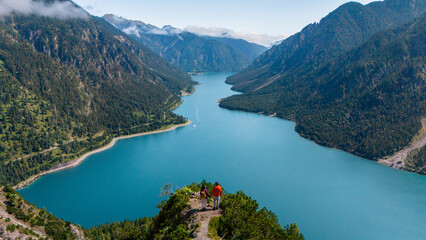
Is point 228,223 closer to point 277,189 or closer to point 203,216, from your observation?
point 203,216

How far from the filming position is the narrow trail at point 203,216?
39569 mm

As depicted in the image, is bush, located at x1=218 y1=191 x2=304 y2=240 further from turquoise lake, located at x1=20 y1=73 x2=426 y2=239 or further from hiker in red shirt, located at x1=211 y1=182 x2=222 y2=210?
turquoise lake, located at x1=20 y1=73 x2=426 y2=239

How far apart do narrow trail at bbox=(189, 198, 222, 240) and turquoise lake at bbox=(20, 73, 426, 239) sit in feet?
262

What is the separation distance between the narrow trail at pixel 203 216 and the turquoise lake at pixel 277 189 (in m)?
79.8

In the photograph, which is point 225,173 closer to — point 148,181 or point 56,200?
point 148,181

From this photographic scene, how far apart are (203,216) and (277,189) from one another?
360 ft

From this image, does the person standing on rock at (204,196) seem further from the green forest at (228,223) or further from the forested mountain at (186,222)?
the green forest at (228,223)

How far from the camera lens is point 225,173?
164625 millimetres

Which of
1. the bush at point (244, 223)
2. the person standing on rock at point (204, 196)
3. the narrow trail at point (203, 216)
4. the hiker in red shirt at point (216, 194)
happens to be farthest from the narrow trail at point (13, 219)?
the bush at point (244, 223)

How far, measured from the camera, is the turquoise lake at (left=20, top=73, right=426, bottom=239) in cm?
12188

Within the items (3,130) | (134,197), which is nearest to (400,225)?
(134,197)

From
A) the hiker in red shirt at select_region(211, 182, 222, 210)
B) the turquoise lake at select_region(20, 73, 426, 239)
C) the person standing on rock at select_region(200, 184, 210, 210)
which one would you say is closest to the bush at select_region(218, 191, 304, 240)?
the hiker in red shirt at select_region(211, 182, 222, 210)

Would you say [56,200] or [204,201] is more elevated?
[204,201]

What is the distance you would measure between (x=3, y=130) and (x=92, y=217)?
11889cm
